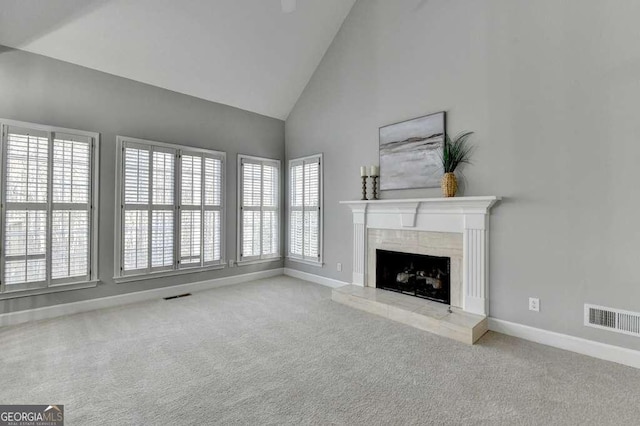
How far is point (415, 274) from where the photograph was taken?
396 centimetres

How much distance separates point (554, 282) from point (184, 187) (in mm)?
4767

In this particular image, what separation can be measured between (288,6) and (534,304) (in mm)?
4760

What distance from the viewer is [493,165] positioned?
10.4 ft

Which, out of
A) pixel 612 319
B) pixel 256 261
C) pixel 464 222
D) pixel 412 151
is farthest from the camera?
pixel 256 261

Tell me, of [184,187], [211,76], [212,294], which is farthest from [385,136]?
[212,294]

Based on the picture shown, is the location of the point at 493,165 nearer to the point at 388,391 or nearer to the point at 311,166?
the point at 388,391

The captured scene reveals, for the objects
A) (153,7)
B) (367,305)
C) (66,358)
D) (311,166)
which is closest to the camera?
(66,358)

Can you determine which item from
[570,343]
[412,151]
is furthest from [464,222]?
[570,343]

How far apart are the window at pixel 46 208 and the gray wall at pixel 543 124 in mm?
3995

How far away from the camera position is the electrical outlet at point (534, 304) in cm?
290

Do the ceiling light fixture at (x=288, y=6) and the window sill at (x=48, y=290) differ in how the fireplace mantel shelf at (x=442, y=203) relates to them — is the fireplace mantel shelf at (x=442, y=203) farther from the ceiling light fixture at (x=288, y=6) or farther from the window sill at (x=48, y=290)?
the window sill at (x=48, y=290)

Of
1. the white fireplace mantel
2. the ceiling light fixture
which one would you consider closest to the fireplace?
the white fireplace mantel

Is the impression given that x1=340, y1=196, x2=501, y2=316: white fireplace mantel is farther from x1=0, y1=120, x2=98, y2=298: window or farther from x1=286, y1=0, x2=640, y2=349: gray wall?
x1=0, y1=120, x2=98, y2=298: window

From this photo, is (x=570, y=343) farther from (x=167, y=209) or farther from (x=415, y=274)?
(x=167, y=209)
